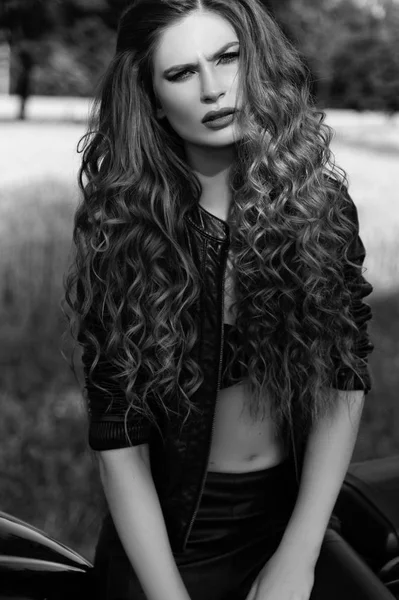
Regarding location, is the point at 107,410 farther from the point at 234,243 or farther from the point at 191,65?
the point at 191,65

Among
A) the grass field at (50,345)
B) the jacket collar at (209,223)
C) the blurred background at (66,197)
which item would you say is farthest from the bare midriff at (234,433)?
the blurred background at (66,197)

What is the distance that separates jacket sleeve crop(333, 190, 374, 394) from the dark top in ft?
0.60

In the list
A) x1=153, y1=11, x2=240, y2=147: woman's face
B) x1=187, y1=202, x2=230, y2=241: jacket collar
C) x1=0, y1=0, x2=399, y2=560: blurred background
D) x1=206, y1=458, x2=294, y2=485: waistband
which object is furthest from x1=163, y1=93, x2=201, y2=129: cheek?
x1=0, y1=0, x2=399, y2=560: blurred background

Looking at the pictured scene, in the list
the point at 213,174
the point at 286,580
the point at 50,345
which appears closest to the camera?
the point at 286,580

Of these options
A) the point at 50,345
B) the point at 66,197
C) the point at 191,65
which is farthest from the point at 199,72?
the point at 66,197

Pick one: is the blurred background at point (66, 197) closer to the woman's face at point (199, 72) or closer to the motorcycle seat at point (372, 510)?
the motorcycle seat at point (372, 510)

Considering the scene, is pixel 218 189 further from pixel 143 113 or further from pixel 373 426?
pixel 373 426

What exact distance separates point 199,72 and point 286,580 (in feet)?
2.77

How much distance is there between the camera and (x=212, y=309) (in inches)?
55.8

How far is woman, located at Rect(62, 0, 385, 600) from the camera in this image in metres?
1.39

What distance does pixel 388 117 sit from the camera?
316 inches

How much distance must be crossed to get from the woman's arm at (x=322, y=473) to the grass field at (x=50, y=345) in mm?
811

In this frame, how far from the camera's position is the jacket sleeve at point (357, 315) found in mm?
1485

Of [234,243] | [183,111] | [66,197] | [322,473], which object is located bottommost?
[66,197]
